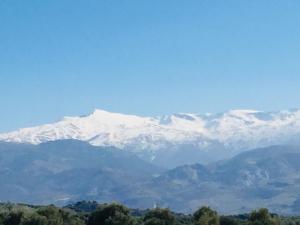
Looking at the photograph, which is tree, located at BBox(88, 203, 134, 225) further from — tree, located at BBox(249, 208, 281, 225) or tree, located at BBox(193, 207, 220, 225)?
tree, located at BBox(249, 208, 281, 225)

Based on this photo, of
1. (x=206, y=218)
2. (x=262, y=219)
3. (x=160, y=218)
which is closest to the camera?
(x=206, y=218)

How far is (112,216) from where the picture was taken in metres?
128

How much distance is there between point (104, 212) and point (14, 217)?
16312 mm

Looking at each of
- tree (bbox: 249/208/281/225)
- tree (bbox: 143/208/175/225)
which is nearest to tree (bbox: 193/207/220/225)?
tree (bbox: 143/208/175/225)

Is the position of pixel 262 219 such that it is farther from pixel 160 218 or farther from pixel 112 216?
pixel 112 216

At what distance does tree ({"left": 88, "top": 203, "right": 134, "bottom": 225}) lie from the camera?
124 metres

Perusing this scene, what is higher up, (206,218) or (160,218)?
(160,218)

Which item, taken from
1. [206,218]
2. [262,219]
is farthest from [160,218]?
[262,219]

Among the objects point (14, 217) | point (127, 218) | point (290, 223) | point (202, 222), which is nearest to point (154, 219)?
point (127, 218)

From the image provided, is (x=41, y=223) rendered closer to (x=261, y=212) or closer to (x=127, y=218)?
(x=127, y=218)

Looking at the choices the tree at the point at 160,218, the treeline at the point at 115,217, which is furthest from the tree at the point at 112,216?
the tree at the point at 160,218

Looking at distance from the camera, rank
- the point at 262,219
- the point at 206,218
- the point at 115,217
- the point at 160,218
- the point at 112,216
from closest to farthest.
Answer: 1. the point at 206,218
2. the point at 262,219
3. the point at 115,217
4. the point at 160,218
5. the point at 112,216

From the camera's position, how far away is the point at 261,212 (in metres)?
119

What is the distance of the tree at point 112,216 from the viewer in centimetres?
12450
